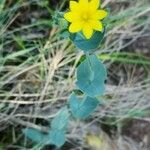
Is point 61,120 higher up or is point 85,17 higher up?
point 85,17

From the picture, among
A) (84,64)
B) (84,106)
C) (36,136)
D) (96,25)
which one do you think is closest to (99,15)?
(96,25)

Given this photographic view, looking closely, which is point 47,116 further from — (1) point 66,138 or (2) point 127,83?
(2) point 127,83

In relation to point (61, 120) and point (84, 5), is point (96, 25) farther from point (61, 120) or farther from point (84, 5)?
point (61, 120)

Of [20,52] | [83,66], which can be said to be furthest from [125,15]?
[83,66]

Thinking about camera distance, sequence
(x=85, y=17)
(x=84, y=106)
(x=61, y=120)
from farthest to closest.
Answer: (x=61, y=120), (x=84, y=106), (x=85, y=17)

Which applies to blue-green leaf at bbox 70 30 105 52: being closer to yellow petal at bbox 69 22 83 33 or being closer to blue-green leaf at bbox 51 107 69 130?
yellow petal at bbox 69 22 83 33

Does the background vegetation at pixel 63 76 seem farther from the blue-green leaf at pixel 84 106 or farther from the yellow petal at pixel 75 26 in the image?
the yellow petal at pixel 75 26

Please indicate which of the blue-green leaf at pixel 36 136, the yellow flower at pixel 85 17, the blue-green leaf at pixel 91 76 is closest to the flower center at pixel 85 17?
the yellow flower at pixel 85 17

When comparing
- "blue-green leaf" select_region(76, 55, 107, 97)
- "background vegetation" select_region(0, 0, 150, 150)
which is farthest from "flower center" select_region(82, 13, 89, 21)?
"background vegetation" select_region(0, 0, 150, 150)
